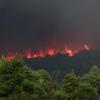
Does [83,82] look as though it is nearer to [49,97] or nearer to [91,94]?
[91,94]

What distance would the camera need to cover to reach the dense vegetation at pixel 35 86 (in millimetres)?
38812

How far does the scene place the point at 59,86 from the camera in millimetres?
46031

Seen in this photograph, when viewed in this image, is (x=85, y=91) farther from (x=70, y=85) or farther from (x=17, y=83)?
(x=17, y=83)

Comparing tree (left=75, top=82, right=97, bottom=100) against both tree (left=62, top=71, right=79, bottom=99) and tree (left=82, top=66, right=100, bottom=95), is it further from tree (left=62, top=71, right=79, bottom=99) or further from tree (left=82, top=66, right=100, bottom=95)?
tree (left=82, top=66, right=100, bottom=95)

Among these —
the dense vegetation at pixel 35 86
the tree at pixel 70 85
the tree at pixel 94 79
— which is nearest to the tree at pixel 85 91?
the dense vegetation at pixel 35 86

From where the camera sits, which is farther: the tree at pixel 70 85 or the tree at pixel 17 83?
the tree at pixel 70 85

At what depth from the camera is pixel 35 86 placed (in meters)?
40.2

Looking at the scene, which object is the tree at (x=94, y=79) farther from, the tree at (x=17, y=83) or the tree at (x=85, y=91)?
the tree at (x=17, y=83)

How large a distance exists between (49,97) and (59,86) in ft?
13.1

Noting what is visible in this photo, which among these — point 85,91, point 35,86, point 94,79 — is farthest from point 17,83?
point 94,79

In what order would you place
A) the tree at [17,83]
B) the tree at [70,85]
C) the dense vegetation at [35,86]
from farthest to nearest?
the tree at [70,85] < the dense vegetation at [35,86] < the tree at [17,83]

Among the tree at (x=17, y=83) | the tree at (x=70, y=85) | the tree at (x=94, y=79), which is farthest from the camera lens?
the tree at (x=94, y=79)

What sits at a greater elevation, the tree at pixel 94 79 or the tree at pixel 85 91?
the tree at pixel 94 79

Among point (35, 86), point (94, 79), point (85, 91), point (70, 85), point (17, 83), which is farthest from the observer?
point (94, 79)
